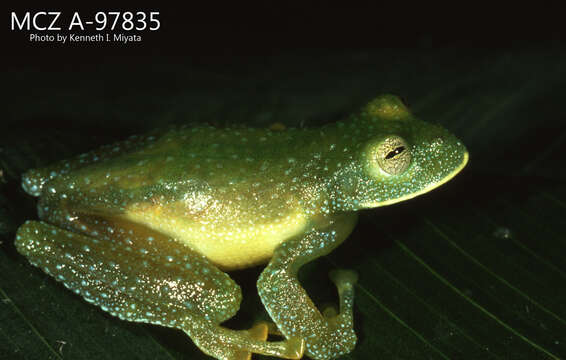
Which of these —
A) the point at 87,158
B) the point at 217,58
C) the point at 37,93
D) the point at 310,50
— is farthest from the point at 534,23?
the point at 37,93

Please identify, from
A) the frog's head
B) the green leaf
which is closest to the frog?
the frog's head

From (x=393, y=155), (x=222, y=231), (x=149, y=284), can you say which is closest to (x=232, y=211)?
(x=222, y=231)

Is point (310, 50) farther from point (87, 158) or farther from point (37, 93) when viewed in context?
point (87, 158)

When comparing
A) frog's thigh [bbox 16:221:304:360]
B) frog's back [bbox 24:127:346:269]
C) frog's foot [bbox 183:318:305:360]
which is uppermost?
frog's back [bbox 24:127:346:269]

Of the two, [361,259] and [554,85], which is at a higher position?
[554,85]

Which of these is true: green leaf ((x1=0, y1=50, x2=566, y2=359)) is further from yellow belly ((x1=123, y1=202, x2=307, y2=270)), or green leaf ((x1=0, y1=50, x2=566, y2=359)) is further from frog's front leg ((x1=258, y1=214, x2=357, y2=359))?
yellow belly ((x1=123, y1=202, x2=307, y2=270))

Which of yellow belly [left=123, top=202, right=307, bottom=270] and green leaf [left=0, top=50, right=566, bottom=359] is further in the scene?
yellow belly [left=123, top=202, right=307, bottom=270]

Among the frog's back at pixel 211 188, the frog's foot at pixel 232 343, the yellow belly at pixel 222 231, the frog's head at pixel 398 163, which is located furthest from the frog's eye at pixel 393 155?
the frog's foot at pixel 232 343
